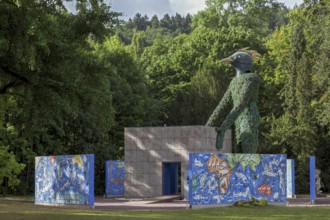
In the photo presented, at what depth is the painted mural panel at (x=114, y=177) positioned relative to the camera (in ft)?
128

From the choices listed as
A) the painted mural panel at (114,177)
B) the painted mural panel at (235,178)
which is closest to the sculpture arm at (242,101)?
the painted mural panel at (235,178)

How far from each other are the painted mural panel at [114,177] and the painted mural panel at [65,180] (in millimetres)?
9472

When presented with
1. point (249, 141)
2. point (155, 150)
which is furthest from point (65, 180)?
point (249, 141)

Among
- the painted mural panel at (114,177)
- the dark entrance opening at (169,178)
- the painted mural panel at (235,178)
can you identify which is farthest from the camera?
the painted mural panel at (114,177)

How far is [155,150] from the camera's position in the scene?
111ft

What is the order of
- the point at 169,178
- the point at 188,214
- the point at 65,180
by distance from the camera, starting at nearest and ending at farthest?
the point at 188,214 → the point at 65,180 → the point at 169,178

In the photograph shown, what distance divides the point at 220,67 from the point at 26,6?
3394cm

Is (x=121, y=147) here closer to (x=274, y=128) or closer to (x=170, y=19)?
(x=274, y=128)

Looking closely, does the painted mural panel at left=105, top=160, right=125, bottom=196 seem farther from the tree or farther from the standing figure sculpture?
the tree

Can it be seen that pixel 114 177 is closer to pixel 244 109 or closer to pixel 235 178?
pixel 244 109

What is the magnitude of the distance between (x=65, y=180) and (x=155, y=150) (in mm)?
7723

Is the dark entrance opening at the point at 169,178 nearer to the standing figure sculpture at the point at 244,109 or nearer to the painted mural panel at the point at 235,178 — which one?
the standing figure sculpture at the point at 244,109

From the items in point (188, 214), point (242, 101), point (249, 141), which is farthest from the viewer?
point (242, 101)

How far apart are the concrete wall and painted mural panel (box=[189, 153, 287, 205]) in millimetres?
5762
